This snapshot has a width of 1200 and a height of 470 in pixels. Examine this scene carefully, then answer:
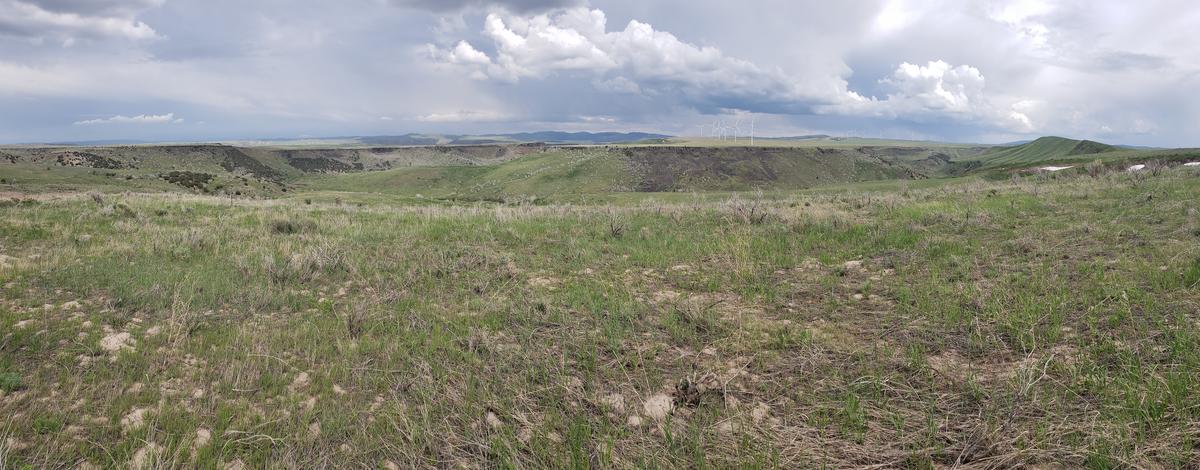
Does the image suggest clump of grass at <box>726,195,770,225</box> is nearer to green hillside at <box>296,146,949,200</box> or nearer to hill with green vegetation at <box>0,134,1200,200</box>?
hill with green vegetation at <box>0,134,1200,200</box>

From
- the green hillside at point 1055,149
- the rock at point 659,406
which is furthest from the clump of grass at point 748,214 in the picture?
the green hillside at point 1055,149

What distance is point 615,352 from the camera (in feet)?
16.5

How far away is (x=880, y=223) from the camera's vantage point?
10961 millimetres

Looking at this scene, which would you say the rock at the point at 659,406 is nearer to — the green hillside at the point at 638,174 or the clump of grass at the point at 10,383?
the clump of grass at the point at 10,383

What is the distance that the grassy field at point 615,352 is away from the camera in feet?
11.1

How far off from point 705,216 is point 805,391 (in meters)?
9.54

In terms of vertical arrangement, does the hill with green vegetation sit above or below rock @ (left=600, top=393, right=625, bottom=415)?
above

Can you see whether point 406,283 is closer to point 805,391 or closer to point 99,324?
point 99,324

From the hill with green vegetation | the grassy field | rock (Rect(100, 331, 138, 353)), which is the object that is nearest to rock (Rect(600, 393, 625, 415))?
the grassy field

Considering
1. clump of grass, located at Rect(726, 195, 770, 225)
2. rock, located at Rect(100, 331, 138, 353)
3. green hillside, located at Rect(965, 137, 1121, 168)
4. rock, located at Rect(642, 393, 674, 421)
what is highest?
green hillside, located at Rect(965, 137, 1121, 168)

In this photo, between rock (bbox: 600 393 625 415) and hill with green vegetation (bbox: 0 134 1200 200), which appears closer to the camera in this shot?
rock (bbox: 600 393 625 415)

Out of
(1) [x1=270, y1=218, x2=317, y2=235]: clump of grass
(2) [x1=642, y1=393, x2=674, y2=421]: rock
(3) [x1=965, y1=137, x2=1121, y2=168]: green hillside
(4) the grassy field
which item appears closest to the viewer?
(4) the grassy field

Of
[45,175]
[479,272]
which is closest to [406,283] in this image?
[479,272]

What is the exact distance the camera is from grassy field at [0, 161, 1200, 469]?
3393mm
